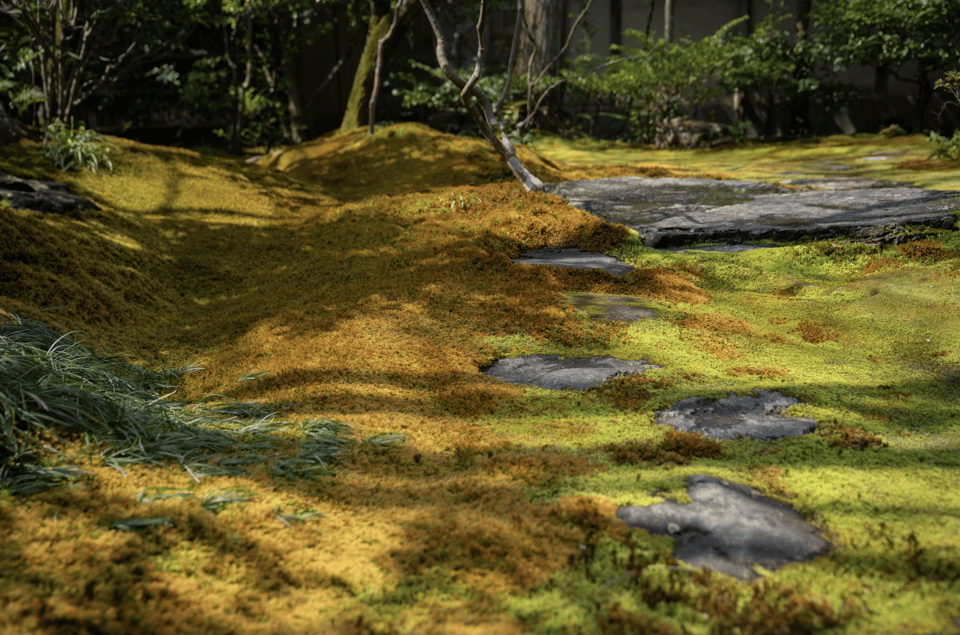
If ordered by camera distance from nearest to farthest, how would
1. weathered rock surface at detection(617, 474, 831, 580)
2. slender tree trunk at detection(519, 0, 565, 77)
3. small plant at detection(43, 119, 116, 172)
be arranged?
1. weathered rock surface at detection(617, 474, 831, 580)
2. small plant at detection(43, 119, 116, 172)
3. slender tree trunk at detection(519, 0, 565, 77)

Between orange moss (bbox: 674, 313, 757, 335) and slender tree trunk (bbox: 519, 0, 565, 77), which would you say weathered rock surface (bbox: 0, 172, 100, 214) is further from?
slender tree trunk (bbox: 519, 0, 565, 77)

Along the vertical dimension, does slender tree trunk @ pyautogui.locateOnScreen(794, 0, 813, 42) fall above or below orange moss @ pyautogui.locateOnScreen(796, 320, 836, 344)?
above

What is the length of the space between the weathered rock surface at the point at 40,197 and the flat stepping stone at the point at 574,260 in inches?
140

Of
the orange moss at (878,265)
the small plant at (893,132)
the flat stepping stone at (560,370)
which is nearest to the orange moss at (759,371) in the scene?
the flat stepping stone at (560,370)

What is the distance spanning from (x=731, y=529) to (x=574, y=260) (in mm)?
3324

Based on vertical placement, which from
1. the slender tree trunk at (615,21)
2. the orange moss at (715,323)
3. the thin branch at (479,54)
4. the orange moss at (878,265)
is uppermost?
the slender tree trunk at (615,21)

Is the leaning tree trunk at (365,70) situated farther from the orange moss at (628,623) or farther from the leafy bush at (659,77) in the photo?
the orange moss at (628,623)

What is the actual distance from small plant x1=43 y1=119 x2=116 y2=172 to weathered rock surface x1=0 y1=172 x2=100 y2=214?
0.64 metres

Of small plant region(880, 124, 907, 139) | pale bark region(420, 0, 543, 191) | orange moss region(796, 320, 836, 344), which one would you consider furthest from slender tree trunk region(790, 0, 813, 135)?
orange moss region(796, 320, 836, 344)

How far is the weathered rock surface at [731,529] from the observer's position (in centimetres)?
165

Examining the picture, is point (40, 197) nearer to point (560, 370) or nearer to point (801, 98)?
point (560, 370)

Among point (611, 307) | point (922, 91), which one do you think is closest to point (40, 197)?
point (611, 307)

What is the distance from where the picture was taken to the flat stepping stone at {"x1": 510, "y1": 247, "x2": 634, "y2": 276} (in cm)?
473

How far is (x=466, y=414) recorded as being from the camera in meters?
2.72
